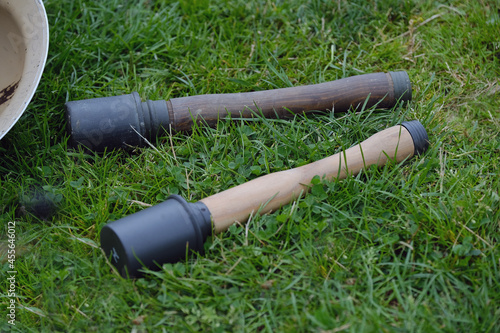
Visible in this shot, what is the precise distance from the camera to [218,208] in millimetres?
1887

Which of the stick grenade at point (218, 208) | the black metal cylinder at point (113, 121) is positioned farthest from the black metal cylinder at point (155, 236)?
the black metal cylinder at point (113, 121)

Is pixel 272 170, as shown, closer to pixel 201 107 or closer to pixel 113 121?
pixel 201 107

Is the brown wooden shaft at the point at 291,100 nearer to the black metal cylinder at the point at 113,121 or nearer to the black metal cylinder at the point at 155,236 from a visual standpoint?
the black metal cylinder at the point at 113,121

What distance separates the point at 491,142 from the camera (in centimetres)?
232

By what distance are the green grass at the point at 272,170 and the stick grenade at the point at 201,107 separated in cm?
7

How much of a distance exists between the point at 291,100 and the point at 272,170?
394 millimetres

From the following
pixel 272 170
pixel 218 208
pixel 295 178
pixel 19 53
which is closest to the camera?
pixel 218 208

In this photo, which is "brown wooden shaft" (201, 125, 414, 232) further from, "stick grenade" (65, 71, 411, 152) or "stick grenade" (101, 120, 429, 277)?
"stick grenade" (65, 71, 411, 152)

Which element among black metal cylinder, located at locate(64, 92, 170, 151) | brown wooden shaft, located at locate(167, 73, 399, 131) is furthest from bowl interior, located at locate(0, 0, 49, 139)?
brown wooden shaft, located at locate(167, 73, 399, 131)

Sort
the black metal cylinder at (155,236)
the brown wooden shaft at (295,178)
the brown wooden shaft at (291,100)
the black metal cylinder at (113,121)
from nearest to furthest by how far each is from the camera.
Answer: the black metal cylinder at (155,236) → the brown wooden shaft at (295,178) → the black metal cylinder at (113,121) → the brown wooden shaft at (291,100)

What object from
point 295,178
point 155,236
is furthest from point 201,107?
point 155,236

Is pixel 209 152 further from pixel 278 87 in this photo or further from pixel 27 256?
pixel 27 256

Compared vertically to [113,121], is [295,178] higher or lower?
lower

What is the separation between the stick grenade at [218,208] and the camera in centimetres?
176
